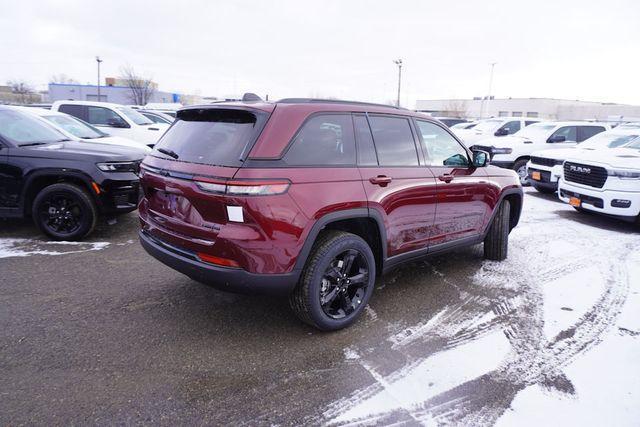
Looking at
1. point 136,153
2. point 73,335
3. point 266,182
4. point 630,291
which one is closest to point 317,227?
point 266,182

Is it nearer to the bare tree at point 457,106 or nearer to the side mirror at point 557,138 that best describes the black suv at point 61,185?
the side mirror at point 557,138

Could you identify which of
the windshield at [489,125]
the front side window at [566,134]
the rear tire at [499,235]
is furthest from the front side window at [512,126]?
the rear tire at [499,235]

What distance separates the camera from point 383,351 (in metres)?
3.24

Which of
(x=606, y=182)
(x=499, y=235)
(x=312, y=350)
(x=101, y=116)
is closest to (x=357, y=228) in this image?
(x=312, y=350)

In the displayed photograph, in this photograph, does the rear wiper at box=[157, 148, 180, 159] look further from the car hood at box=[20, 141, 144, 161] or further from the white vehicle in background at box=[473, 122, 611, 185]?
the white vehicle in background at box=[473, 122, 611, 185]

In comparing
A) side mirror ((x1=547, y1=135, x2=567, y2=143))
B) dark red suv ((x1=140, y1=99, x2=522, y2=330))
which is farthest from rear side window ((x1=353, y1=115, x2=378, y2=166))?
side mirror ((x1=547, y1=135, x2=567, y2=143))

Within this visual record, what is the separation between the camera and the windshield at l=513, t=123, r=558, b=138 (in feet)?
41.0

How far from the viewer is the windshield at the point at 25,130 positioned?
557 cm

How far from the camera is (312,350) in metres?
3.22

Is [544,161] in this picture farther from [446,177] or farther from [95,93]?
[95,93]

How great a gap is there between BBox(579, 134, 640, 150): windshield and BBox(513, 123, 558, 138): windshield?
2.84m

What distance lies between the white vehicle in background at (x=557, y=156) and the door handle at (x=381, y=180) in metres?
6.37

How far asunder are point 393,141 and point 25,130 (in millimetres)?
5049

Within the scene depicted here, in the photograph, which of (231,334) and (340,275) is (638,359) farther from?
(231,334)
